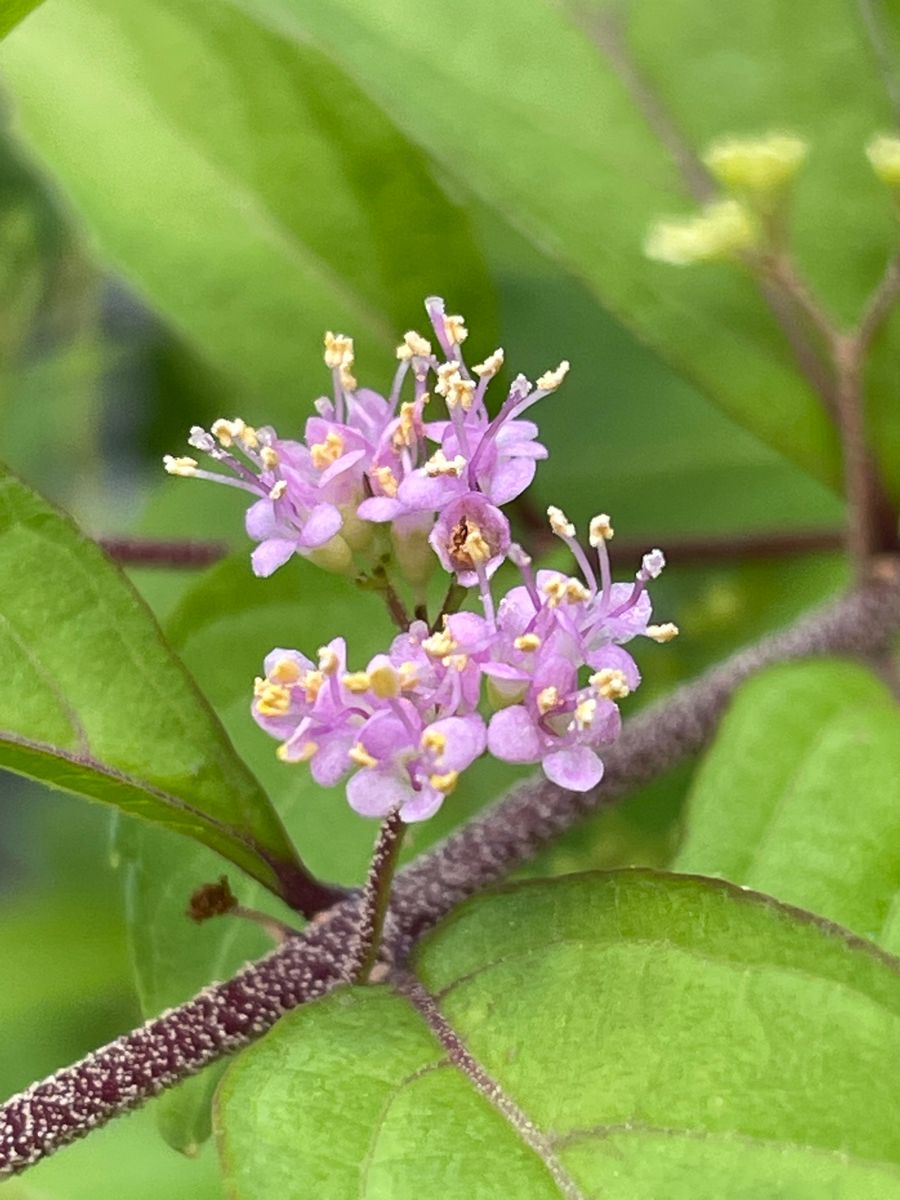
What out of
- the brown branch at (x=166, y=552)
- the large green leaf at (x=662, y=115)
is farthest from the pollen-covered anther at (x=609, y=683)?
the brown branch at (x=166, y=552)

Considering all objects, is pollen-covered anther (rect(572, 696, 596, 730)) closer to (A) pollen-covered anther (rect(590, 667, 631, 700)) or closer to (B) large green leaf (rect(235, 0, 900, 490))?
(A) pollen-covered anther (rect(590, 667, 631, 700))

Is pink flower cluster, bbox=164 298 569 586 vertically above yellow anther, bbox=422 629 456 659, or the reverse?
Answer: pink flower cluster, bbox=164 298 569 586

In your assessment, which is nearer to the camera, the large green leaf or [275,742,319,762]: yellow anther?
[275,742,319,762]: yellow anther

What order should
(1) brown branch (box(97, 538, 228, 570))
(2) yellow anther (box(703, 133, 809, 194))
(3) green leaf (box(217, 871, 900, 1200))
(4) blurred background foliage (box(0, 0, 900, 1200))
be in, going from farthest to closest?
(1) brown branch (box(97, 538, 228, 570))
(4) blurred background foliage (box(0, 0, 900, 1200))
(2) yellow anther (box(703, 133, 809, 194))
(3) green leaf (box(217, 871, 900, 1200))

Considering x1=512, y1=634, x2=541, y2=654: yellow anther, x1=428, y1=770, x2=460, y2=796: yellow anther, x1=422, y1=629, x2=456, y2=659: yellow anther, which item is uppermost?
x1=422, y1=629, x2=456, y2=659: yellow anther

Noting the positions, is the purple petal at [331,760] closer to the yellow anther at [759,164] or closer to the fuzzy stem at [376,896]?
the fuzzy stem at [376,896]

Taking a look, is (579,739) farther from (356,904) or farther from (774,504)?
(774,504)

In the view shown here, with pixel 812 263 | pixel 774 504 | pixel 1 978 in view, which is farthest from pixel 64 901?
pixel 812 263

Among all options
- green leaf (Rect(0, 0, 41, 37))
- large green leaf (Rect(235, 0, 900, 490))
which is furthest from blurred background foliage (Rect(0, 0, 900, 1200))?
green leaf (Rect(0, 0, 41, 37))
